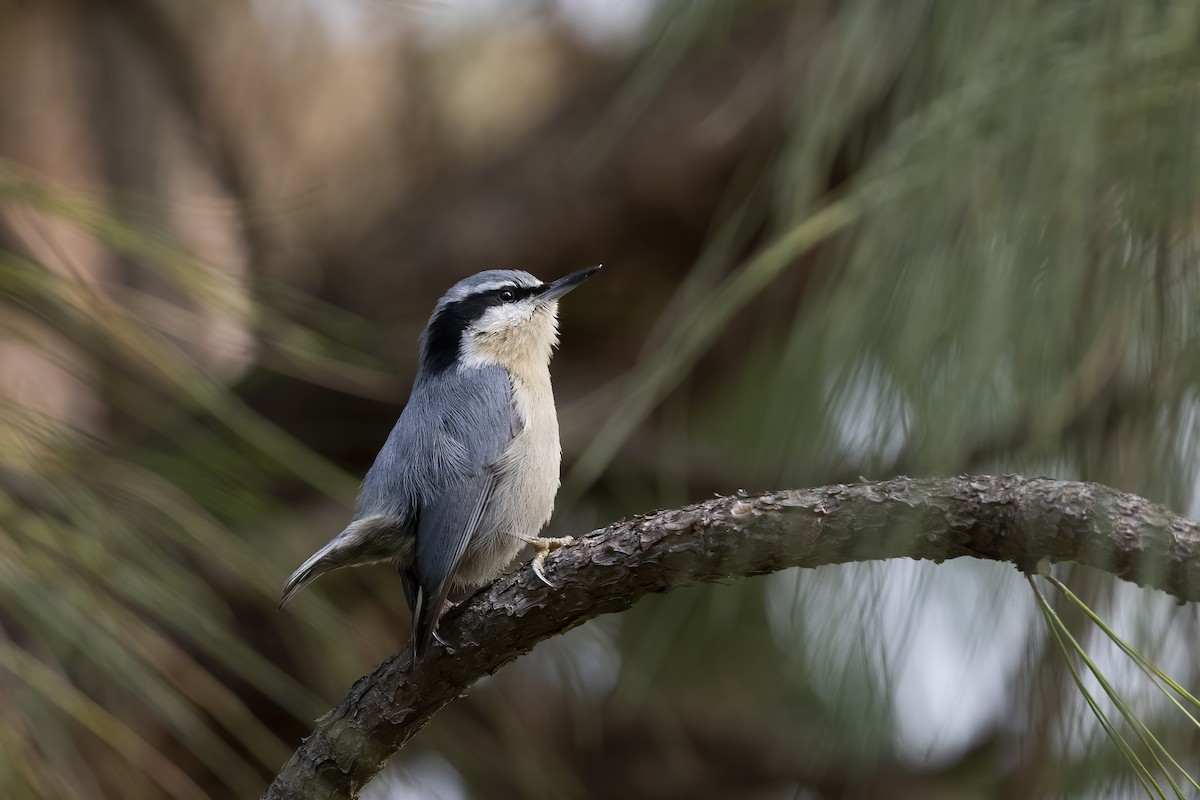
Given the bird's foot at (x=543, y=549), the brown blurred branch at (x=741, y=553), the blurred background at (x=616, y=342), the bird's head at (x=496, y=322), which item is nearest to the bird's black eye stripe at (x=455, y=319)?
the bird's head at (x=496, y=322)

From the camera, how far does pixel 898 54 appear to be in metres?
1.34

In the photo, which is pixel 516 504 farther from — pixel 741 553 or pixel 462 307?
pixel 741 553

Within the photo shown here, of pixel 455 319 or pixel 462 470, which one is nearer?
pixel 462 470

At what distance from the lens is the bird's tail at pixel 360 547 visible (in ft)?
5.37

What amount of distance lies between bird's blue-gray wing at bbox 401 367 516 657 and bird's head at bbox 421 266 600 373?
0.28 ft

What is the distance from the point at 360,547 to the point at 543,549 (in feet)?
0.92

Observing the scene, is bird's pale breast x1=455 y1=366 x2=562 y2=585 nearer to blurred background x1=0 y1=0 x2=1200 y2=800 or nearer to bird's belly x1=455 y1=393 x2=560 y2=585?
bird's belly x1=455 y1=393 x2=560 y2=585

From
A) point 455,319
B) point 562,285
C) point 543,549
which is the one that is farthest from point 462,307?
point 543,549

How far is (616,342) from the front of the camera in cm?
309

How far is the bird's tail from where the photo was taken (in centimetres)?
164

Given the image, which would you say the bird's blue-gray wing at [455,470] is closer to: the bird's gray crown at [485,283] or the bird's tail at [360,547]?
the bird's tail at [360,547]

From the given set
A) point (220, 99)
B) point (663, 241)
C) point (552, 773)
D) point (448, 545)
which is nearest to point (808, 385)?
point (448, 545)

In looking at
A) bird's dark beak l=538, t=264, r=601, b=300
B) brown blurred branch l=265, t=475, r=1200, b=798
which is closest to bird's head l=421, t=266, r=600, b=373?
bird's dark beak l=538, t=264, r=601, b=300

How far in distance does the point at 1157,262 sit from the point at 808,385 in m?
0.35
